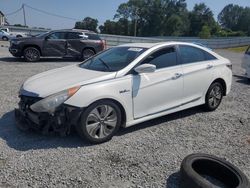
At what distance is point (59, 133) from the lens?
452 centimetres

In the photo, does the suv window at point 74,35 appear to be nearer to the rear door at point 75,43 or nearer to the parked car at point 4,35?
the rear door at point 75,43

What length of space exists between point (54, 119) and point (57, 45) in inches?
413

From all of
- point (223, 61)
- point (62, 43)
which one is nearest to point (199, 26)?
point (62, 43)

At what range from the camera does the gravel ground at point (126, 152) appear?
3695 millimetres

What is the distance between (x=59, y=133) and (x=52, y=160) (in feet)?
1.72

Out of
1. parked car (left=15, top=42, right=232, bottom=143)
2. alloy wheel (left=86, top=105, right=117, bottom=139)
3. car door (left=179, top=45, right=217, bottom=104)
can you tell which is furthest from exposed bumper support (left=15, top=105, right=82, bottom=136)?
car door (left=179, top=45, right=217, bottom=104)

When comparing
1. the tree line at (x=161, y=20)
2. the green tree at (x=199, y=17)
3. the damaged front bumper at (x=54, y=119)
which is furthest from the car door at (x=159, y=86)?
the green tree at (x=199, y=17)

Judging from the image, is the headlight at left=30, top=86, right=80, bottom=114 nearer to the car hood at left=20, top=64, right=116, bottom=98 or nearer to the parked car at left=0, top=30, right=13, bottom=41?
the car hood at left=20, top=64, right=116, bottom=98

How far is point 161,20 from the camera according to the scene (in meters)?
102

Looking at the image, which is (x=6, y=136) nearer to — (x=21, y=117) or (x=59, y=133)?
(x=21, y=117)

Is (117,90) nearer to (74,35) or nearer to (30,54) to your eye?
(30,54)

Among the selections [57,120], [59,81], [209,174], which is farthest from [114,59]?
[209,174]

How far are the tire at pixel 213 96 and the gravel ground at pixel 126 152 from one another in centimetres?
22

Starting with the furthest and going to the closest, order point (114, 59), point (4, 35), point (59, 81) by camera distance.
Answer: point (4, 35), point (114, 59), point (59, 81)
